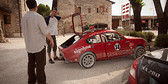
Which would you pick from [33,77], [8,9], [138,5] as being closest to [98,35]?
[33,77]

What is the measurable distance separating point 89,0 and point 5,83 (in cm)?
2676

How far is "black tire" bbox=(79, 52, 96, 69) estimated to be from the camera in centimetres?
396

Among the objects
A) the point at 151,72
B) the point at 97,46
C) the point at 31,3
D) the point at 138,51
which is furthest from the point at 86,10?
the point at 151,72

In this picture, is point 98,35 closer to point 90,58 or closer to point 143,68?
point 90,58

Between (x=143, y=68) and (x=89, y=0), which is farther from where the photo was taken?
(x=89, y=0)

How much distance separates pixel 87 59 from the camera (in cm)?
406

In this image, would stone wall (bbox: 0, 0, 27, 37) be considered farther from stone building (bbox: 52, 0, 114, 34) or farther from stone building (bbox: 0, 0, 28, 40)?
stone building (bbox: 52, 0, 114, 34)

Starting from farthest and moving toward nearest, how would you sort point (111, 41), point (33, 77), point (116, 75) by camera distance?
1. point (111, 41)
2. point (116, 75)
3. point (33, 77)

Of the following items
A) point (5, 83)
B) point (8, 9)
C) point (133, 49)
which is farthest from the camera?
Answer: point (8, 9)

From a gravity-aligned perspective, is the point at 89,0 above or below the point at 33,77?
above

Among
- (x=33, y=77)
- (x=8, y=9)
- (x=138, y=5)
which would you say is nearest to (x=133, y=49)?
(x=33, y=77)

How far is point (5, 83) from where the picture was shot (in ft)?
10.3

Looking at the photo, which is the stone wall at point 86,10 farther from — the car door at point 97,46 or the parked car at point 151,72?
the parked car at point 151,72

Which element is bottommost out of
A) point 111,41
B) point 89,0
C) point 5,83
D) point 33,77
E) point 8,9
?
point 5,83
